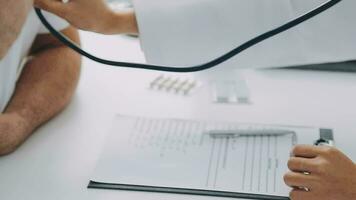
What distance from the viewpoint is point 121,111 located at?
80 centimetres

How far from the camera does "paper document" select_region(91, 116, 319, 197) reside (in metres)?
0.64

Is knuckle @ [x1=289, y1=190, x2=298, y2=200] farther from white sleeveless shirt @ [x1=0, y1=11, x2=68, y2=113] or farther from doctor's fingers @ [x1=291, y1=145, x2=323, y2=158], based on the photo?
white sleeveless shirt @ [x1=0, y1=11, x2=68, y2=113]

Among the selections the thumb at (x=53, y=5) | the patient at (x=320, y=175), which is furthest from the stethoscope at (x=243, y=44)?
the patient at (x=320, y=175)

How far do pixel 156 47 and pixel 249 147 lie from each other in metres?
0.16

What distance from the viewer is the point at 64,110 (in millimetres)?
801

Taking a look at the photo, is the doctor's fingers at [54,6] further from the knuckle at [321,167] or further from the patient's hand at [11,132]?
the knuckle at [321,167]

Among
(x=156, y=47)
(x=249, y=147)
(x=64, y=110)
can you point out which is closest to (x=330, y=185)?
(x=249, y=147)

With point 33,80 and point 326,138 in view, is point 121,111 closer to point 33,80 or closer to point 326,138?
point 33,80

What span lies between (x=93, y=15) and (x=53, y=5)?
46mm

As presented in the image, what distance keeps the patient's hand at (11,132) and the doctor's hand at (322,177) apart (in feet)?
1.04

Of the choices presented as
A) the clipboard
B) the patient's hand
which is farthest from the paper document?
the patient's hand

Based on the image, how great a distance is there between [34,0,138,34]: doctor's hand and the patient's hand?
0.14m

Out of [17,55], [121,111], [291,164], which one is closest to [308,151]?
[291,164]

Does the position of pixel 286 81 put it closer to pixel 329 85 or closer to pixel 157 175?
pixel 329 85
